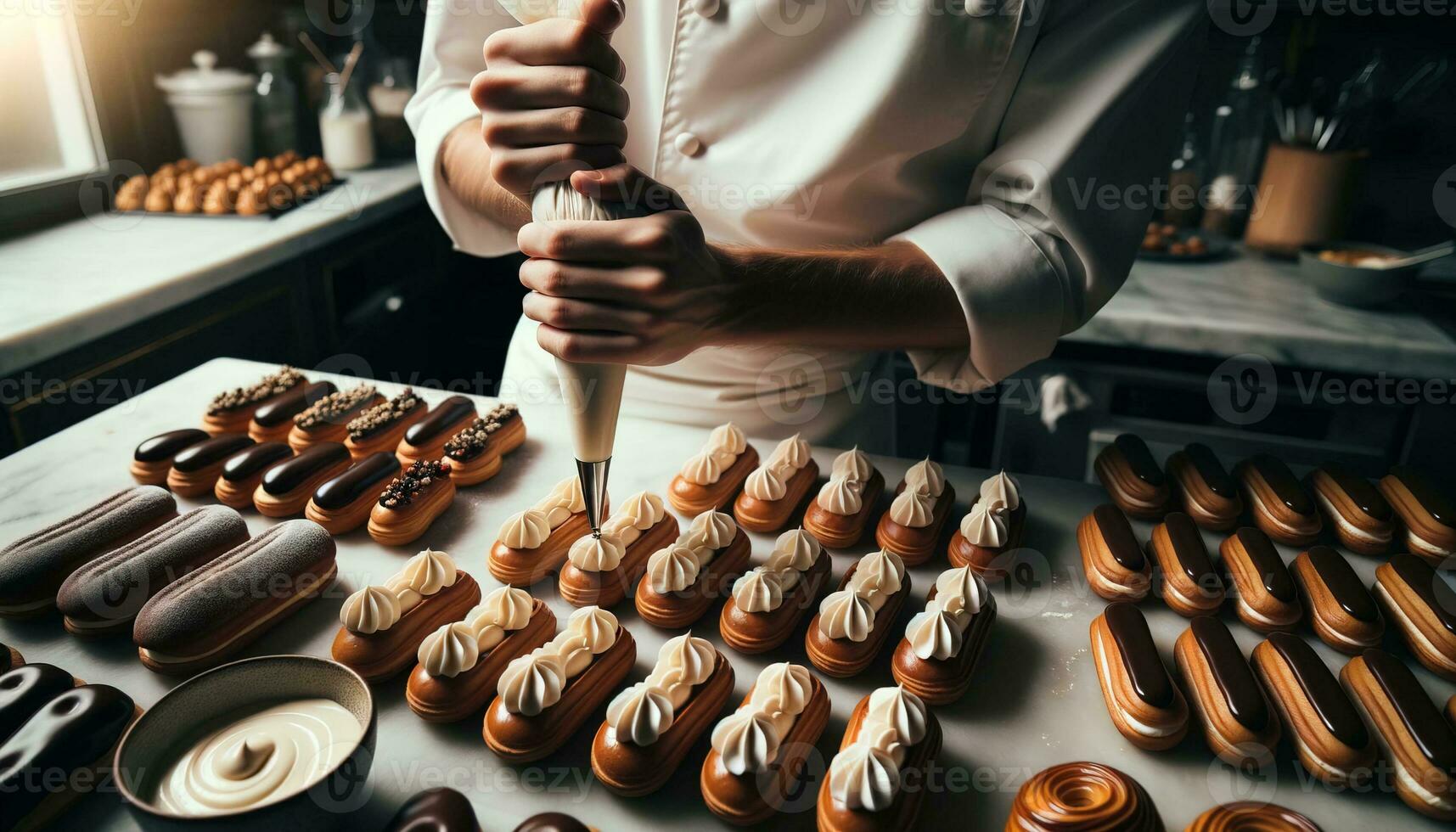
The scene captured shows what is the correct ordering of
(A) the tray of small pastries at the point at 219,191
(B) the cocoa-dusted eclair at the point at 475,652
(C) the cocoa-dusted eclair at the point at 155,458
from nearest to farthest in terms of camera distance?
(B) the cocoa-dusted eclair at the point at 475,652
(C) the cocoa-dusted eclair at the point at 155,458
(A) the tray of small pastries at the point at 219,191

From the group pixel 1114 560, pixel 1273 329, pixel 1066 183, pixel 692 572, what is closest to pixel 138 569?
pixel 692 572

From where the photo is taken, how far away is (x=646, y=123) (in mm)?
1640

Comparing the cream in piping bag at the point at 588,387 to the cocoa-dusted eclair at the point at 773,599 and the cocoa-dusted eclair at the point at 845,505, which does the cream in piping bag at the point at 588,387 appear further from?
the cocoa-dusted eclair at the point at 845,505

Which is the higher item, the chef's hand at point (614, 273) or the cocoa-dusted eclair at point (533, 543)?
the chef's hand at point (614, 273)

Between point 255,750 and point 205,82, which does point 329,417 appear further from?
point 205,82

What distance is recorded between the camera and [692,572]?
121 centimetres

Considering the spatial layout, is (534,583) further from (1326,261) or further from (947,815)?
(1326,261)

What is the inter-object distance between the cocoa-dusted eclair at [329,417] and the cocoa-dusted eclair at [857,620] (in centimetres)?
95

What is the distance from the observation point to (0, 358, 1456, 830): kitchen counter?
36.4 inches

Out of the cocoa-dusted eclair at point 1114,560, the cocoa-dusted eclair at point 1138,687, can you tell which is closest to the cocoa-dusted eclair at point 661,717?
the cocoa-dusted eclair at point 1138,687

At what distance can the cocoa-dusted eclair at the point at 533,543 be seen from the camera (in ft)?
4.13

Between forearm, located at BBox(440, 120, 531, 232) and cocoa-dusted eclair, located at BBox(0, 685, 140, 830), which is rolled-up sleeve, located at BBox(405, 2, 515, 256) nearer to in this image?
forearm, located at BBox(440, 120, 531, 232)

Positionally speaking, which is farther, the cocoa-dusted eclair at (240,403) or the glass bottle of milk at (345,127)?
the glass bottle of milk at (345,127)

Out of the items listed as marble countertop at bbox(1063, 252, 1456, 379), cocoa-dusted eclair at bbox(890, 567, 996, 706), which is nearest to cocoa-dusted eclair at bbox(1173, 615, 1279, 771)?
cocoa-dusted eclair at bbox(890, 567, 996, 706)
